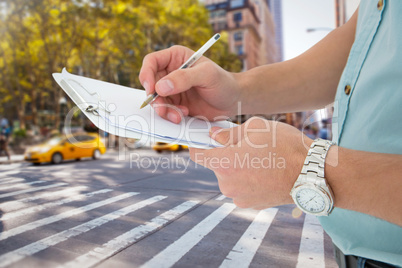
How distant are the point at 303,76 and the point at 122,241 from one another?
801 millimetres

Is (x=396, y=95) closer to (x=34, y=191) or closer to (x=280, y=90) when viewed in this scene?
(x=280, y=90)

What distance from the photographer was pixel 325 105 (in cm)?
111

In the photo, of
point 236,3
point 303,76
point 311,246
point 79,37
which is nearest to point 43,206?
point 311,246

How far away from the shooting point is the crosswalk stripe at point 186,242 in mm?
588

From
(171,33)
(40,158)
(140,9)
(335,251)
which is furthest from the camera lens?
(171,33)

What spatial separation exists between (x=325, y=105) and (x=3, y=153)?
1317 mm

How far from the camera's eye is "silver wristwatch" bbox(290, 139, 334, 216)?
21.6 inches

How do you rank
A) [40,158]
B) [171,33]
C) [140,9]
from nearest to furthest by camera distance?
1. [40,158]
2. [140,9]
3. [171,33]

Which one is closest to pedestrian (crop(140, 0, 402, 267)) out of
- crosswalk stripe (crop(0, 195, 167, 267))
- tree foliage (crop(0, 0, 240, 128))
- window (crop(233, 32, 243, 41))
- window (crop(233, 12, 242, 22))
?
crosswalk stripe (crop(0, 195, 167, 267))

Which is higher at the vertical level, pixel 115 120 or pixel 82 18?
pixel 82 18

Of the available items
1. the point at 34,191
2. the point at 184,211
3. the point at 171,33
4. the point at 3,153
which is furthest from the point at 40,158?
the point at 171,33

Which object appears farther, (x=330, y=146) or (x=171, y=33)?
(x=171, y=33)

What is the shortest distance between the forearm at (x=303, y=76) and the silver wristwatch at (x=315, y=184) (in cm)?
47

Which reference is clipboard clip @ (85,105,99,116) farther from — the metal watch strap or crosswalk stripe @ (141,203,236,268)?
the metal watch strap
